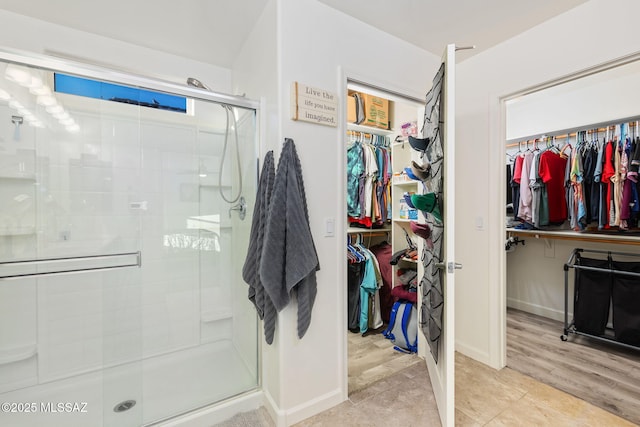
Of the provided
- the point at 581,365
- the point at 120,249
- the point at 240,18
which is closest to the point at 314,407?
the point at 120,249

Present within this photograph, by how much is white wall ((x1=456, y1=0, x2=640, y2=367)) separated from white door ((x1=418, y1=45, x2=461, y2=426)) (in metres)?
0.59

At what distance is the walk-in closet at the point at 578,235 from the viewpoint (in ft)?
7.32

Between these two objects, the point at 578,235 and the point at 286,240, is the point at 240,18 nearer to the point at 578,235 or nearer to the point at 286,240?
the point at 286,240

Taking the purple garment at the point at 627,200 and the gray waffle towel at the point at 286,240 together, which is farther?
the purple garment at the point at 627,200

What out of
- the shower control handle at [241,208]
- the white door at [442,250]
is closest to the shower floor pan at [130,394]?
→ the shower control handle at [241,208]

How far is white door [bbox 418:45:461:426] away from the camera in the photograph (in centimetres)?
140

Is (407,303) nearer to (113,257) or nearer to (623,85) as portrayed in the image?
(113,257)

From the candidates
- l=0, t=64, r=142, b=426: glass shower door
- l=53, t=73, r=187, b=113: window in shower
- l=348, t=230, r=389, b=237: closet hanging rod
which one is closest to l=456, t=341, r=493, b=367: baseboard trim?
l=348, t=230, r=389, b=237: closet hanging rod

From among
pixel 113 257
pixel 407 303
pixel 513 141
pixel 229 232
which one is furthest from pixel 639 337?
→ pixel 113 257

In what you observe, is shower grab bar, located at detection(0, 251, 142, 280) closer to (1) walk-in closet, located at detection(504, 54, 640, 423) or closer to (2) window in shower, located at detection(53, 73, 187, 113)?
(2) window in shower, located at detection(53, 73, 187, 113)

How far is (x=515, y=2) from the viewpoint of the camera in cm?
170

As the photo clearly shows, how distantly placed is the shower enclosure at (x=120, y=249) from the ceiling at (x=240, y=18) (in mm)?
400

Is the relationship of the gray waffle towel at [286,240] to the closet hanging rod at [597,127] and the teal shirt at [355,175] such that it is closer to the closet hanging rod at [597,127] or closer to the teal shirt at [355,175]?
the teal shirt at [355,175]

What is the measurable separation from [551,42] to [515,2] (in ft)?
1.32
